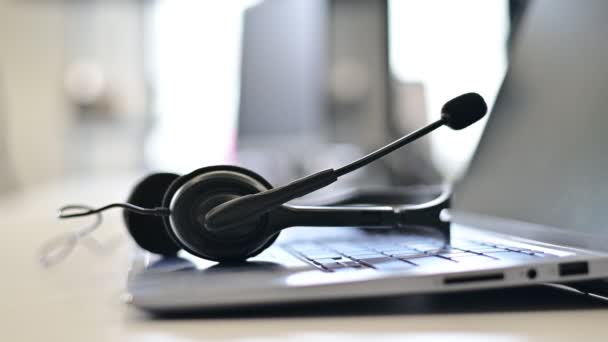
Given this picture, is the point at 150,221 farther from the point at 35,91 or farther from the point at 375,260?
the point at 35,91

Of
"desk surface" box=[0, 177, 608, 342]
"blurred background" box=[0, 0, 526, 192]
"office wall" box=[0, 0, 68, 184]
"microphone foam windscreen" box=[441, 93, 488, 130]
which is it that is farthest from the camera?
"office wall" box=[0, 0, 68, 184]

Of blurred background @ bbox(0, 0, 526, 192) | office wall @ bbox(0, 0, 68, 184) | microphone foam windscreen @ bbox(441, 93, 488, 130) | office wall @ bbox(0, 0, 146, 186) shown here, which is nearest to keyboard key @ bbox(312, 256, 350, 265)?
microphone foam windscreen @ bbox(441, 93, 488, 130)

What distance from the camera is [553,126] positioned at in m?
0.49

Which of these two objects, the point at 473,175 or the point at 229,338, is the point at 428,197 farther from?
the point at 229,338

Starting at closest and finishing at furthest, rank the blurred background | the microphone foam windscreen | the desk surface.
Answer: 1. the desk surface
2. the microphone foam windscreen
3. the blurred background

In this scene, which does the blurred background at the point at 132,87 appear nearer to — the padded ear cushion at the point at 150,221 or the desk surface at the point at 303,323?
the padded ear cushion at the point at 150,221

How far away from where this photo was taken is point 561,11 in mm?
506

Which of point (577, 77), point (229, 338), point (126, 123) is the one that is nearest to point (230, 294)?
point (229, 338)

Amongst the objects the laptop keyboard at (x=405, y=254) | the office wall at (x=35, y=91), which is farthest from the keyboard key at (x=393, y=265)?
the office wall at (x=35, y=91)

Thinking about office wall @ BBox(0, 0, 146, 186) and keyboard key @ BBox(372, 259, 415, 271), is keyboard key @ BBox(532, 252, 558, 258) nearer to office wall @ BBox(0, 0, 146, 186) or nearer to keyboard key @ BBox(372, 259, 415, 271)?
keyboard key @ BBox(372, 259, 415, 271)

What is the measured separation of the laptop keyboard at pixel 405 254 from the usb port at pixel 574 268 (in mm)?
15

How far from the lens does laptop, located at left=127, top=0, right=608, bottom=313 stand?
13.5 inches

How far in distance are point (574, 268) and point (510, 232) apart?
0.19 meters

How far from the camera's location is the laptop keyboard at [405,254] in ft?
1.23
